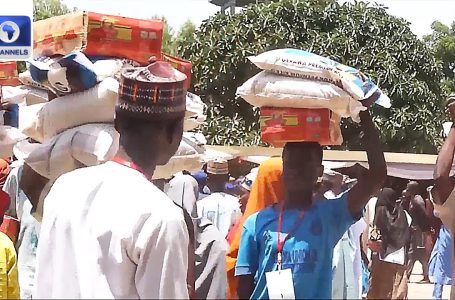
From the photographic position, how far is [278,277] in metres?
3.03

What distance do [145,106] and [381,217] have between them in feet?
23.3

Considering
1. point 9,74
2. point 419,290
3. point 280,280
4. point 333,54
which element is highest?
point 9,74

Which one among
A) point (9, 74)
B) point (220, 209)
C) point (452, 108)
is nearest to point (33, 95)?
point (9, 74)

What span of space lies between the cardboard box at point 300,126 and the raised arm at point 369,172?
0.36ft

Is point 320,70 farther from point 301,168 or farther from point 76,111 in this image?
point 76,111

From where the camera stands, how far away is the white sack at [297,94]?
118 inches

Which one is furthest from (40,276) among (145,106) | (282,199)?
(282,199)

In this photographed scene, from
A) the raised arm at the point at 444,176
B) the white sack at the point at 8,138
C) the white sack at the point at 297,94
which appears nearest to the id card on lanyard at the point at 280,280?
the white sack at the point at 297,94

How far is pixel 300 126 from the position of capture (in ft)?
10.2

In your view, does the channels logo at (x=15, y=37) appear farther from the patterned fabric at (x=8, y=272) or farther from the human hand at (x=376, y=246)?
the human hand at (x=376, y=246)

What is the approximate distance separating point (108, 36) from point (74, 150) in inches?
20.7

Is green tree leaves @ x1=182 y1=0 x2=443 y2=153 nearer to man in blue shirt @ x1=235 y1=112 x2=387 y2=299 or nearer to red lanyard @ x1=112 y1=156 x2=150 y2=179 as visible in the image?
man in blue shirt @ x1=235 y1=112 x2=387 y2=299

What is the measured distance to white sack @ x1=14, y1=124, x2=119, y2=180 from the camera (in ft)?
10.4

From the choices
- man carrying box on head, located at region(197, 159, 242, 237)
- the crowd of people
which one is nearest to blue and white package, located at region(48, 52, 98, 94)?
the crowd of people
